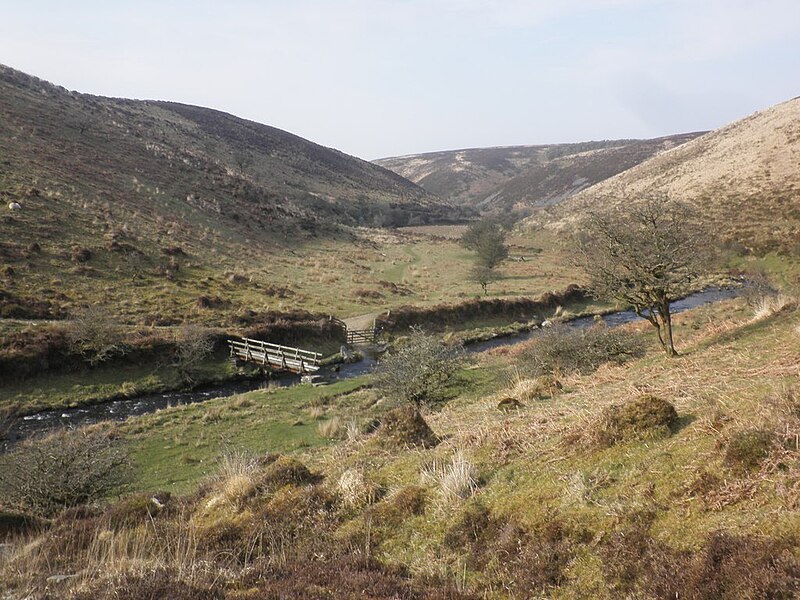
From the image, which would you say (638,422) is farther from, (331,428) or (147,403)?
(147,403)

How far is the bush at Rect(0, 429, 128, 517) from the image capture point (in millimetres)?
11227

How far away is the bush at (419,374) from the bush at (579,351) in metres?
3.74

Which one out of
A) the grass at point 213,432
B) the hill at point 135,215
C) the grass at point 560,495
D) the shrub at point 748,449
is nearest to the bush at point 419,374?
the grass at point 213,432

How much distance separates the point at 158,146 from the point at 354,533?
91496mm

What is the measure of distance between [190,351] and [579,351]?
21.2m

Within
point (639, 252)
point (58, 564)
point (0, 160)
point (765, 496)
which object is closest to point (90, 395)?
point (58, 564)

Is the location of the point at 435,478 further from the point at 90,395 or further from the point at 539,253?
the point at 539,253

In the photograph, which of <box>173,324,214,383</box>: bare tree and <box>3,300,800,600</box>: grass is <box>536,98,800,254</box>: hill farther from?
<box>3,300,800,600</box>: grass

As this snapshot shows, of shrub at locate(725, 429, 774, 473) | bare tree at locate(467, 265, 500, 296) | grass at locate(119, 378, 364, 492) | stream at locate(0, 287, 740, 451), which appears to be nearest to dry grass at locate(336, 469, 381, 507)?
shrub at locate(725, 429, 774, 473)

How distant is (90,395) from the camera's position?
25.0m

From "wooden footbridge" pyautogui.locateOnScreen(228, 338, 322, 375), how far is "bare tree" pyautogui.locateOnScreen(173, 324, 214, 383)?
1.99 metres

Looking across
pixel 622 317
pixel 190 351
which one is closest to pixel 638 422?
pixel 190 351

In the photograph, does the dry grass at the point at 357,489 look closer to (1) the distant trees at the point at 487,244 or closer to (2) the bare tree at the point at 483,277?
(2) the bare tree at the point at 483,277

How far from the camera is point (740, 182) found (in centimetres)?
7306
